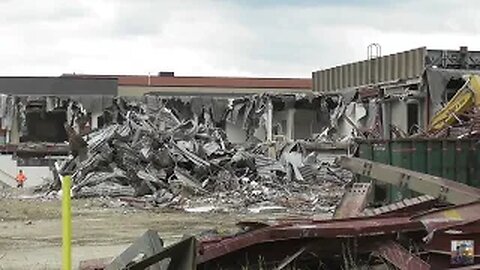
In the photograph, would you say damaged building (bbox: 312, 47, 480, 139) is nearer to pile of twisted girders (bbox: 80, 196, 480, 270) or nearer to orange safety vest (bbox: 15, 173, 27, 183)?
orange safety vest (bbox: 15, 173, 27, 183)

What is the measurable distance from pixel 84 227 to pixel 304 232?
8.79 m

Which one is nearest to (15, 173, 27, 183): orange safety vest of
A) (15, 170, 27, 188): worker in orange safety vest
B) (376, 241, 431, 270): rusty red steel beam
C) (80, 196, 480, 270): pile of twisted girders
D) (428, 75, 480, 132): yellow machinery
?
(15, 170, 27, 188): worker in orange safety vest

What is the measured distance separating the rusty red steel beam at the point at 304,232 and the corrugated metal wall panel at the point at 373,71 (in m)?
19.4

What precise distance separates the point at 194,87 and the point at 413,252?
52071 mm

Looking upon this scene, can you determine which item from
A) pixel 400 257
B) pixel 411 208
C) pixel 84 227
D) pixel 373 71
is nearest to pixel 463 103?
pixel 84 227

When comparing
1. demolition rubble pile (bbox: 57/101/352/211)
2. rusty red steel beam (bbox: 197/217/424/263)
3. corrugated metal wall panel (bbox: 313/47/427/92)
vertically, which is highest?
corrugated metal wall panel (bbox: 313/47/427/92)

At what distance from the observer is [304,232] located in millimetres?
5320

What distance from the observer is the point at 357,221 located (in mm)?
5504

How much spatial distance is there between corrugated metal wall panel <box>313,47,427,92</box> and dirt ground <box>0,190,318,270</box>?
1169 centimetres

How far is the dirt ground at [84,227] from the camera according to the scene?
33.3 ft

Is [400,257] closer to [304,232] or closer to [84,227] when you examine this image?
[304,232]

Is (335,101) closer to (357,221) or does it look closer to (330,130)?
(330,130)

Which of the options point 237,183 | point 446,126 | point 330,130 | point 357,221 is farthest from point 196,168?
point 357,221

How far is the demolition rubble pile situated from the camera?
18078 mm
